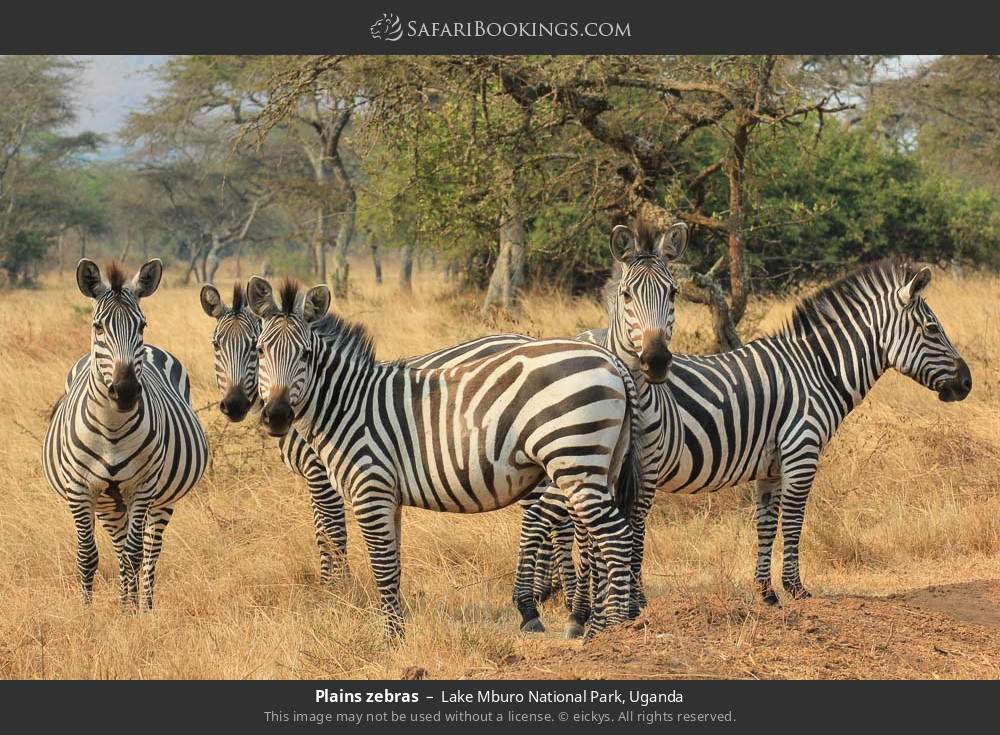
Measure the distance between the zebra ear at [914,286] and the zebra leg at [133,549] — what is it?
4.49 m

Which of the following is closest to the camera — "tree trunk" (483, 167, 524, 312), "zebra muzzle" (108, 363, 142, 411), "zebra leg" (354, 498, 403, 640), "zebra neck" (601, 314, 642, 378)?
"zebra leg" (354, 498, 403, 640)

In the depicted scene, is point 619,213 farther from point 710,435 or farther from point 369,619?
point 369,619

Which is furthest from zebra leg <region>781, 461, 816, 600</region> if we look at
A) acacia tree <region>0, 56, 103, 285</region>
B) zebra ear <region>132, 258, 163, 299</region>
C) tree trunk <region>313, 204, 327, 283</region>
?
acacia tree <region>0, 56, 103, 285</region>

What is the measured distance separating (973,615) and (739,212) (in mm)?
4013

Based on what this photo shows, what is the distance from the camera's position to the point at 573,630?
5.95 meters

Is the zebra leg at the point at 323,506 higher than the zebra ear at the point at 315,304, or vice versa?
the zebra ear at the point at 315,304

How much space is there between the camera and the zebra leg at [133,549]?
6203 mm

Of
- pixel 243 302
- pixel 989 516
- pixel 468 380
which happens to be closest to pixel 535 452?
pixel 468 380

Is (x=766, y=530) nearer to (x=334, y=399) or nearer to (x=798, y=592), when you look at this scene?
(x=798, y=592)

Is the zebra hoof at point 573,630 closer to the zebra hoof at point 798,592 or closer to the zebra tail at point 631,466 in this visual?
the zebra tail at point 631,466

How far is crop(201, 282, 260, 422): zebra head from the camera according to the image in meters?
6.05

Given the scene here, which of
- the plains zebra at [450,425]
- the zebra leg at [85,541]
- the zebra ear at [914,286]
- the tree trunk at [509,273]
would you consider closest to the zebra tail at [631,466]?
the plains zebra at [450,425]

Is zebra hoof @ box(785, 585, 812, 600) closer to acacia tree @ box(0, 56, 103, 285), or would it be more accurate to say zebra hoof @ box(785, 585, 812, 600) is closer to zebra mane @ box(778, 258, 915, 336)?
zebra mane @ box(778, 258, 915, 336)

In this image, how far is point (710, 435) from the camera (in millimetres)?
6305
